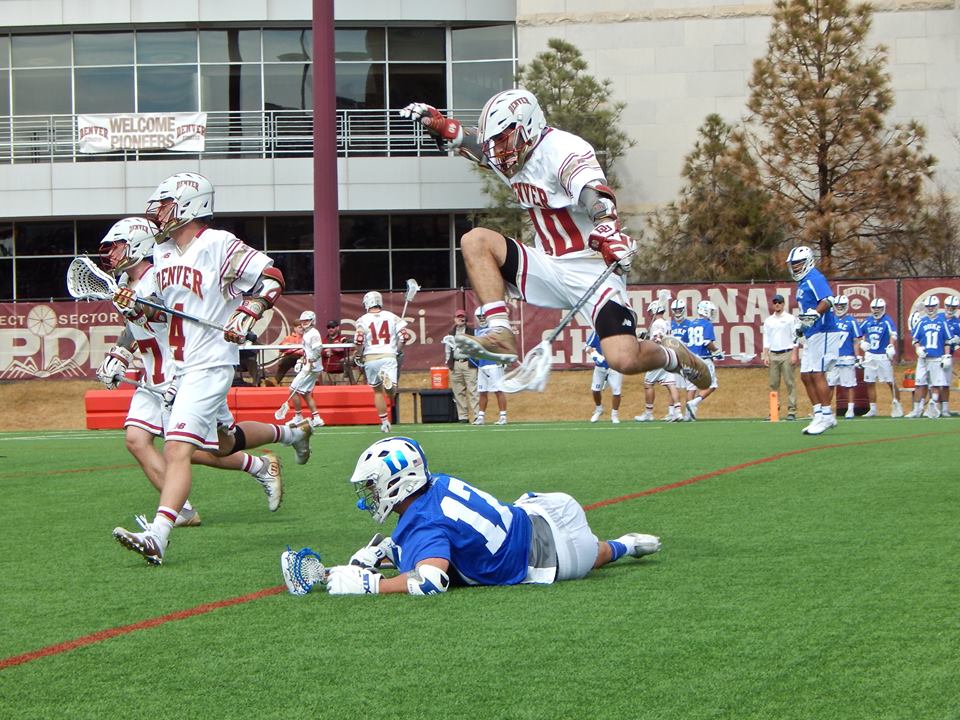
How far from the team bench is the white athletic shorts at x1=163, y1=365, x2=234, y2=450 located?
614 inches

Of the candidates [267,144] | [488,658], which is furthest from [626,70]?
[488,658]

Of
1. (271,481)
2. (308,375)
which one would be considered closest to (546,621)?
(271,481)

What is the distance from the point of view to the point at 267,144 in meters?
37.3

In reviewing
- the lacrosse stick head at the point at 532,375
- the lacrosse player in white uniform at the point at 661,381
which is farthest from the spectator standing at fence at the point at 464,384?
the lacrosse stick head at the point at 532,375

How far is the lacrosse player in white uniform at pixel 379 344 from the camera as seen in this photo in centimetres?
2256

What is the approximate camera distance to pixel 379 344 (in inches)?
904

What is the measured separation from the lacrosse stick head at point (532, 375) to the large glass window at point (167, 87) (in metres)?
31.2

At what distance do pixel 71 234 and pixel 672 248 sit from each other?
53.2ft

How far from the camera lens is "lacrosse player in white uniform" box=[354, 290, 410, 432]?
2256 cm

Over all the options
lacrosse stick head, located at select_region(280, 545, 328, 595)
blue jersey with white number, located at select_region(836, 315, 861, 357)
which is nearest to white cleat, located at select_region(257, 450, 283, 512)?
lacrosse stick head, located at select_region(280, 545, 328, 595)

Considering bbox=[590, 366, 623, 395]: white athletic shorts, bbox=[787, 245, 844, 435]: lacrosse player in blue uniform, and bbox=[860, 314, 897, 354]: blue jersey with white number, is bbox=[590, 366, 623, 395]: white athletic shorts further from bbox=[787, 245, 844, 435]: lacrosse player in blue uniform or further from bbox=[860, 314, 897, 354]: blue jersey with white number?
bbox=[787, 245, 844, 435]: lacrosse player in blue uniform

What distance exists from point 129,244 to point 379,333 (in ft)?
45.7

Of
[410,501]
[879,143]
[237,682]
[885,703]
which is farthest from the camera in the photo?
[879,143]

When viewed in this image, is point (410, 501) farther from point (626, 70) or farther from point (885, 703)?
point (626, 70)
